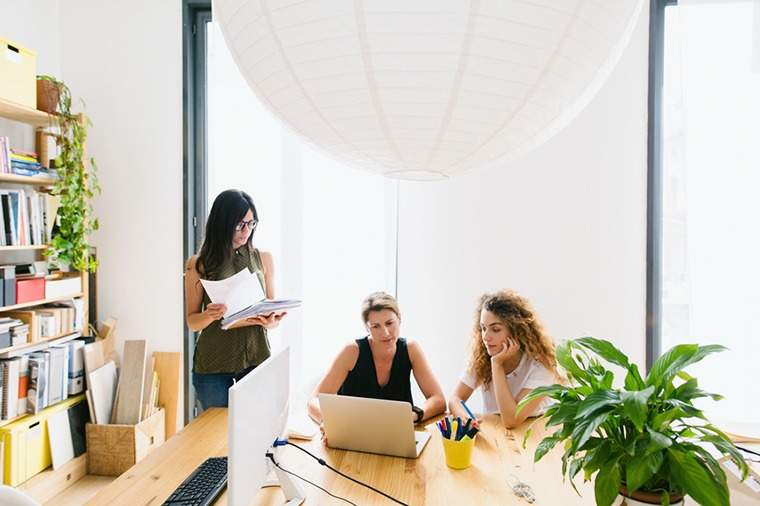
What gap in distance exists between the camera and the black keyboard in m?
1.31

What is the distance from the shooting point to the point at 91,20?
9.98 feet

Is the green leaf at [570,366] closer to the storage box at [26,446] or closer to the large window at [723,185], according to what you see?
the large window at [723,185]

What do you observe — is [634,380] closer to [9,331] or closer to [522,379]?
[522,379]

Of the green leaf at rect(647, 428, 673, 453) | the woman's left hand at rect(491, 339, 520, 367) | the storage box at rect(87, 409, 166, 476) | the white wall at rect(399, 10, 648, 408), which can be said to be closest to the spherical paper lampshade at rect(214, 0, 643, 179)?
the green leaf at rect(647, 428, 673, 453)

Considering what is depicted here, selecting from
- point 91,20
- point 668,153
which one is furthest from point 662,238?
point 91,20

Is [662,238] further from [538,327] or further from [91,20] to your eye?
[91,20]

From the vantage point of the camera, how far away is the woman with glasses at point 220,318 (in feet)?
7.57

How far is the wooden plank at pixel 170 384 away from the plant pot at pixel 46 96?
1.35 metres

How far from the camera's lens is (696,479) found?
907mm

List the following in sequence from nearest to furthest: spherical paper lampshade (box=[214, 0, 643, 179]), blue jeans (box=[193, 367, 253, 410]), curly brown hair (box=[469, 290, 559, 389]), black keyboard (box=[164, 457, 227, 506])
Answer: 1. spherical paper lampshade (box=[214, 0, 643, 179])
2. black keyboard (box=[164, 457, 227, 506])
3. curly brown hair (box=[469, 290, 559, 389])
4. blue jeans (box=[193, 367, 253, 410])

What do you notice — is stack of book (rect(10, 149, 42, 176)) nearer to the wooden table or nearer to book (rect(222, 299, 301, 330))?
book (rect(222, 299, 301, 330))

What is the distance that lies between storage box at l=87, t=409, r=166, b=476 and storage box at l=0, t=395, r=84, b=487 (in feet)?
0.65

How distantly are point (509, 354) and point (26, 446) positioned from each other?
217cm

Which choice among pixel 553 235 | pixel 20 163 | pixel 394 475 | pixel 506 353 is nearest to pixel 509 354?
pixel 506 353
